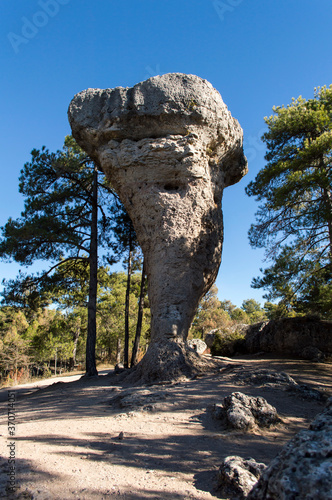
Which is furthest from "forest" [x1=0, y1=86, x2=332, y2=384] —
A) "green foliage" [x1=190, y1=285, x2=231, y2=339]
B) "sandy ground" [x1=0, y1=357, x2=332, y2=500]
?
"green foliage" [x1=190, y1=285, x2=231, y2=339]

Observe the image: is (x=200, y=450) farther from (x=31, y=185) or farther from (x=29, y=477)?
(x=31, y=185)

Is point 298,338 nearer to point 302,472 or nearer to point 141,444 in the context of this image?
point 141,444

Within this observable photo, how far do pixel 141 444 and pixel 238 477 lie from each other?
1528 mm

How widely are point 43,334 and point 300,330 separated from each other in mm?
20252

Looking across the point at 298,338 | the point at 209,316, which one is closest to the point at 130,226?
the point at 298,338

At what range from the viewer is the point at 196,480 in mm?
2711

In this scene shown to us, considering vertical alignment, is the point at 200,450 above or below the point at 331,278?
below

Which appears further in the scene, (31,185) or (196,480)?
(31,185)

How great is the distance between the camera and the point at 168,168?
375 inches

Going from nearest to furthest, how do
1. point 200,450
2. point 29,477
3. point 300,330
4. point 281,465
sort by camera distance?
point 281,465 < point 29,477 < point 200,450 < point 300,330

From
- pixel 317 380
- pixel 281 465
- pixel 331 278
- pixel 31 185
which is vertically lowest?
pixel 317 380

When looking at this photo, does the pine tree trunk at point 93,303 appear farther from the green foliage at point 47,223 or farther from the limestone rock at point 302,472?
the limestone rock at point 302,472

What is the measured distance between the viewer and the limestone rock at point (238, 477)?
2363 millimetres

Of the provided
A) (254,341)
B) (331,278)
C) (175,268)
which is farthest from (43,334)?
(331,278)
